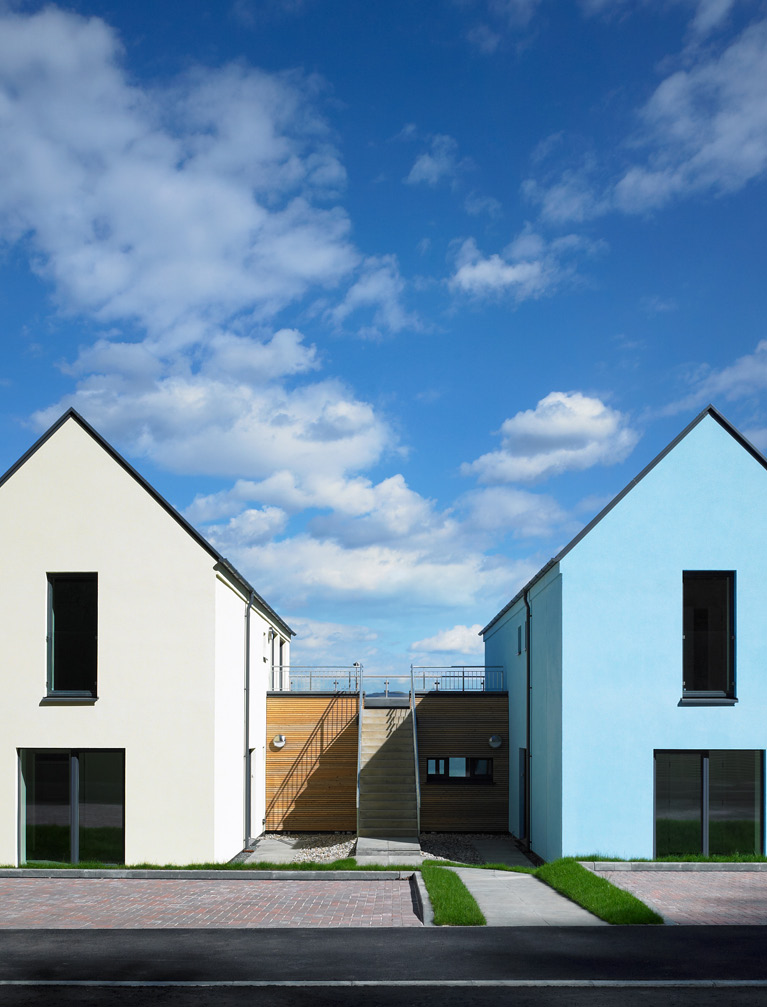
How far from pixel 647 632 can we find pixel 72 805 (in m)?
11.2

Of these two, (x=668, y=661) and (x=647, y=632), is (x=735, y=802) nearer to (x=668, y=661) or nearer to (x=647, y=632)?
(x=668, y=661)

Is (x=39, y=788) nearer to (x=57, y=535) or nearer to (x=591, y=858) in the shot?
(x=57, y=535)

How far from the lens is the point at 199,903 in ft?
43.4

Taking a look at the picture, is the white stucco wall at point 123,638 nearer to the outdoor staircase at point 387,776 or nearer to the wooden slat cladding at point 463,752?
the outdoor staircase at point 387,776

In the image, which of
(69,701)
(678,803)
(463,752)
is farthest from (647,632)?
(69,701)

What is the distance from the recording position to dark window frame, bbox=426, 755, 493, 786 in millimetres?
25719

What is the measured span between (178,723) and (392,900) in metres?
6.24

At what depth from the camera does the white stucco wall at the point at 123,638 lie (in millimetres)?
17734

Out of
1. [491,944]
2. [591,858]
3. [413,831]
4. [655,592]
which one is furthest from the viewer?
[413,831]

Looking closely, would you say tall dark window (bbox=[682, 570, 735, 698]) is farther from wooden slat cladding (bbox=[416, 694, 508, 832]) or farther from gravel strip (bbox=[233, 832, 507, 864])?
wooden slat cladding (bbox=[416, 694, 508, 832])

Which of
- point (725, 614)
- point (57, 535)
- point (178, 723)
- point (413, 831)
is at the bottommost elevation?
point (413, 831)

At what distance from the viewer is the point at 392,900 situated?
13328mm

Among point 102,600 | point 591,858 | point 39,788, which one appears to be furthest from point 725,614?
point 39,788

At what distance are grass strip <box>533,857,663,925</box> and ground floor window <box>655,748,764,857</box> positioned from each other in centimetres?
229
